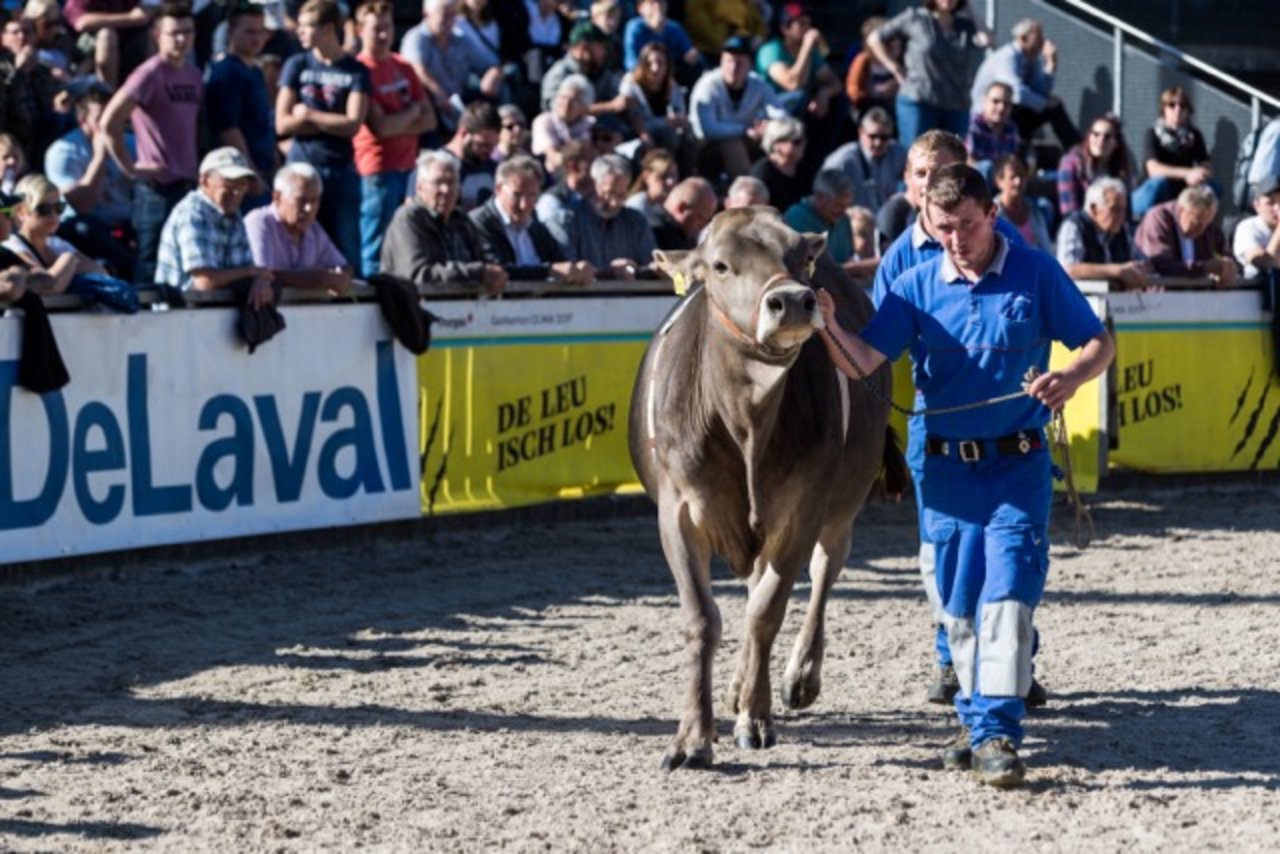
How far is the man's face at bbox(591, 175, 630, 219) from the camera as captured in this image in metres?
14.4

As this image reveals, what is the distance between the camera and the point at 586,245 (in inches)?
575

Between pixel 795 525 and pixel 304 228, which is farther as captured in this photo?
pixel 304 228

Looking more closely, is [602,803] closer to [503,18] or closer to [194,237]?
[194,237]

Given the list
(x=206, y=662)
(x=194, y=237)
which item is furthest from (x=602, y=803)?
(x=194, y=237)

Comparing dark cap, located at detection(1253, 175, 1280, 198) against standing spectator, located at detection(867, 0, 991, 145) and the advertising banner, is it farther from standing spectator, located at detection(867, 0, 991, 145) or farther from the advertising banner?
the advertising banner

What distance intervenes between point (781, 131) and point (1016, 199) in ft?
6.51

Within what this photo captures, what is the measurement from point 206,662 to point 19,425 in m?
1.82

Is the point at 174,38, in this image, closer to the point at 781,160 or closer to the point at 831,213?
the point at 831,213

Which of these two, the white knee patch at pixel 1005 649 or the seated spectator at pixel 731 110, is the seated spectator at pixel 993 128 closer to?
the seated spectator at pixel 731 110

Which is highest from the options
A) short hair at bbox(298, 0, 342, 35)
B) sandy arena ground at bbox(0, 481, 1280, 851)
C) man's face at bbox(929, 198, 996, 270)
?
short hair at bbox(298, 0, 342, 35)

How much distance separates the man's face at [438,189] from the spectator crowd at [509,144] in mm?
19

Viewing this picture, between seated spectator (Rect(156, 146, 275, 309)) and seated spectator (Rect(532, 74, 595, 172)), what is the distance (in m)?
4.41

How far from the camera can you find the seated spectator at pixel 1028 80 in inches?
781

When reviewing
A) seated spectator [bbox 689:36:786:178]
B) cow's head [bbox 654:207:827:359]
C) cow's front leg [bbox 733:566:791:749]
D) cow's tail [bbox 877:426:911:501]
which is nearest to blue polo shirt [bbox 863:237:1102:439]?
cow's head [bbox 654:207:827:359]
